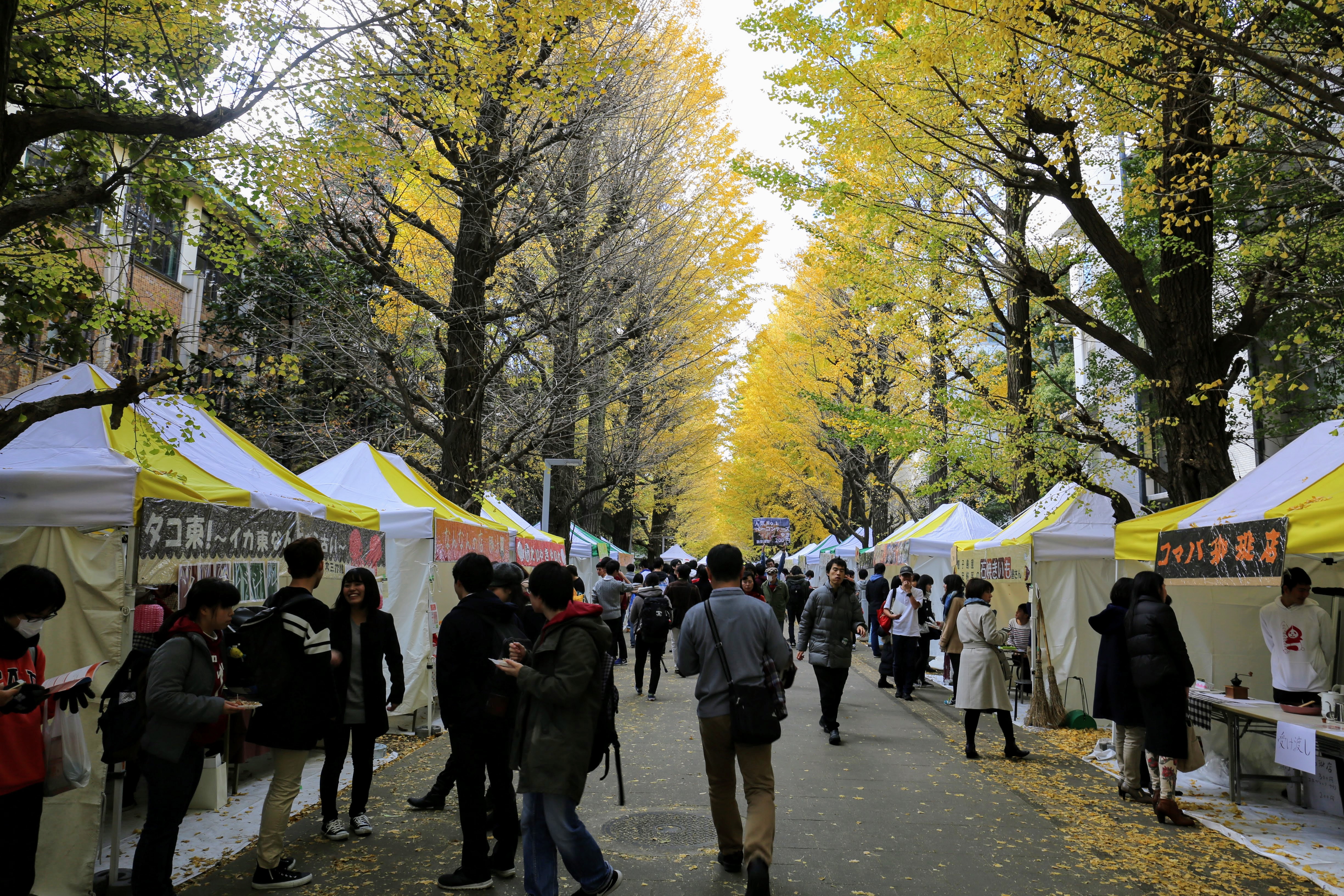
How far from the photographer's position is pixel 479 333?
473 inches

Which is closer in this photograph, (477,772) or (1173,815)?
(477,772)

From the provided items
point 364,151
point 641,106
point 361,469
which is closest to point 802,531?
point 641,106

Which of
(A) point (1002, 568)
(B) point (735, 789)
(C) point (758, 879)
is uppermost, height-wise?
(A) point (1002, 568)

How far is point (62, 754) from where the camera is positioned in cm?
392

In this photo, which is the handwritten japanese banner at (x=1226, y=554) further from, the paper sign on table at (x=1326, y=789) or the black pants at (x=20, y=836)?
the black pants at (x=20, y=836)

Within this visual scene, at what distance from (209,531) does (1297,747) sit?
24.4ft

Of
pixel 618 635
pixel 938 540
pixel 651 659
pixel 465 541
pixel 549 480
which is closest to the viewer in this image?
pixel 465 541

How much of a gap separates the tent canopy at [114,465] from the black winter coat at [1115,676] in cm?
650

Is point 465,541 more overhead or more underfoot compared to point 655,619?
more overhead

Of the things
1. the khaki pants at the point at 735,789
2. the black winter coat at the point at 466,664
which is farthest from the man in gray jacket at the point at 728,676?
the black winter coat at the point at 466,664

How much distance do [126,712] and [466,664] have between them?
5.28 ft

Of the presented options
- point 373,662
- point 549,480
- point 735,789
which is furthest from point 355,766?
point 549,480

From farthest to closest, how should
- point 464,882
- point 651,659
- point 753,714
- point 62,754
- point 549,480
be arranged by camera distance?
point 549,480, point 651,659, point 753,714, point 464,882, point 62,754

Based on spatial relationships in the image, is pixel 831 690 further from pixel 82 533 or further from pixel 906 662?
pixel 82 533
